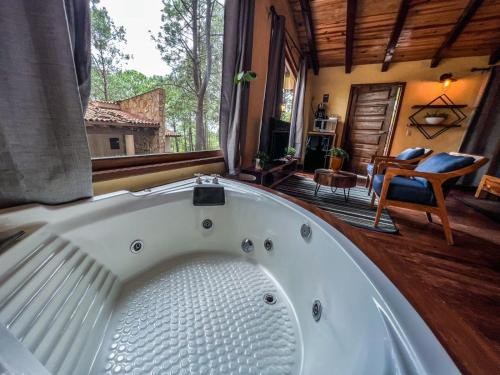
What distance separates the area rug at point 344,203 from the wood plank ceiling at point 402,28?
2653 millimetres

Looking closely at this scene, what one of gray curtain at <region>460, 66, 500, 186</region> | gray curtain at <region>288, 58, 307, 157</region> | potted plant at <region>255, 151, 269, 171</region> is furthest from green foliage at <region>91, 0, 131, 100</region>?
gray curtain at <region>460, 66, 500, 186</region>

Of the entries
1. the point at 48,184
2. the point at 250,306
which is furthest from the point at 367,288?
the point at 48,184

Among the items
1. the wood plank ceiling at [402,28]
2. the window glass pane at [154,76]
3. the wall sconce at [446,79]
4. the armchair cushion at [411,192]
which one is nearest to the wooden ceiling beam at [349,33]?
the wood plank ceiling at [402,28]

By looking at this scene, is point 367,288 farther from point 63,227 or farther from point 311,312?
point 63,227

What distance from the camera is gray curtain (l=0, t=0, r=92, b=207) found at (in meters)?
0.56

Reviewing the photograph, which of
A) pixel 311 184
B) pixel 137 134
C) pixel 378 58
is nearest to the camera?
pixel 137 134

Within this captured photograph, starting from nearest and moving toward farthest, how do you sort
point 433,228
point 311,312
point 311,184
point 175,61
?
point 311,312
point 175,61
point 433,228
point 311,184

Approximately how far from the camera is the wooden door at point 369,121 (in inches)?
151

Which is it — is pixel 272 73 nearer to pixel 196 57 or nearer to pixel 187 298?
pixel 196 57

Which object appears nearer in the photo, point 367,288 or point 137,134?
point 367,288

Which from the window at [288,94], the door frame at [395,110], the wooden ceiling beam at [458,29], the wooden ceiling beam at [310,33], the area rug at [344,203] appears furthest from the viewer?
the window at [288,94]

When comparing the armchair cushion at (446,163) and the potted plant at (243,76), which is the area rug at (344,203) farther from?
the potted plant at (243,76)

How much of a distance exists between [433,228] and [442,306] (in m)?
1.92

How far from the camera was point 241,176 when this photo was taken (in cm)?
193
